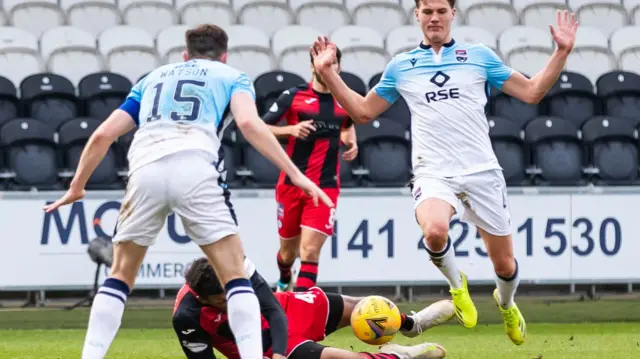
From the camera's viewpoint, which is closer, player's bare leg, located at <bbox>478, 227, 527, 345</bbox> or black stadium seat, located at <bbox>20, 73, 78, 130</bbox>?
player's bare leg, located at <bbox>478, 227, 527, 345</bbox>

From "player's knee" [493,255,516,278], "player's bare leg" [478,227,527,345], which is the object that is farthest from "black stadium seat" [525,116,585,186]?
"player's knee" [493,255,516,278]

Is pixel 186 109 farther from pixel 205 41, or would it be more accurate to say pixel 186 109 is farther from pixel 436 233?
pixel 436 233

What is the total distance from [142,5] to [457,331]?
28.3 ft

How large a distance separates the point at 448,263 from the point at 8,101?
8.24 meters

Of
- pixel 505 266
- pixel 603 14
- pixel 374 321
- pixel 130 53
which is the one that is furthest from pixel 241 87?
pixel 603 14

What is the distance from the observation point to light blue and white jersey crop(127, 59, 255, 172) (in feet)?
20.4

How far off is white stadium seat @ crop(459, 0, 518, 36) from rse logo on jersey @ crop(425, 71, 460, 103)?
10431 mm

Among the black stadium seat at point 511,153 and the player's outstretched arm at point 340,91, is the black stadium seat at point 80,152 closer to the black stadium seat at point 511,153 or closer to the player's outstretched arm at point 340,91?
the black stadium seat at point 511,153

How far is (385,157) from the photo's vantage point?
14094 millimetres

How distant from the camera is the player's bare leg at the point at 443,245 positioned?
7.79 metres

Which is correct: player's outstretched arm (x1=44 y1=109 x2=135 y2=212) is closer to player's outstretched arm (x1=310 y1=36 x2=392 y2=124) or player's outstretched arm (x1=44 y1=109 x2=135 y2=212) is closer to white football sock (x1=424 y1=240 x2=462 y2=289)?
player's outstretched arm (x1=310 y1=36 x2=392 y2=124)

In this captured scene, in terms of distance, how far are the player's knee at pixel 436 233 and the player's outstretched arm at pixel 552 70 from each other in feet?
3.32

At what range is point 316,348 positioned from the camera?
694cm

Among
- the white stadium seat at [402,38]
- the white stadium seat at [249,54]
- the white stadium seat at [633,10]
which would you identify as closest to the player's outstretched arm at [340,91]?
the white stadium seat at [249,54]
